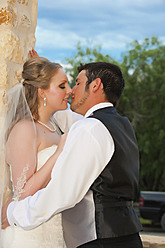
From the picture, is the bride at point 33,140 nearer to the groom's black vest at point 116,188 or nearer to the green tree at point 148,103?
the groom's black vest at point 116,188

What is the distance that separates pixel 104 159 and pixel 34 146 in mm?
774

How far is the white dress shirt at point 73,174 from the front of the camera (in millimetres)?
2096

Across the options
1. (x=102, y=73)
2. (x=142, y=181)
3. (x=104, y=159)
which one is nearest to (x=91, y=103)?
(x=102, y=73)

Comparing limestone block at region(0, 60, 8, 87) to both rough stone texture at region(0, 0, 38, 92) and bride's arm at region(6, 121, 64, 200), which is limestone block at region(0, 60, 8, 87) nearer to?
rough stone texture at region(0, 0, 38, 92)

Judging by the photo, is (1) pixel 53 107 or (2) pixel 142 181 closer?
(1) pixel 53 107

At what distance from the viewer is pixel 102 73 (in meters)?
2.52

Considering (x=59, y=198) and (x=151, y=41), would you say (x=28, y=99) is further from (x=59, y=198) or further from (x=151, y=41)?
(x=151, y=41)

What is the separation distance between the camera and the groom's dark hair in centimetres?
251

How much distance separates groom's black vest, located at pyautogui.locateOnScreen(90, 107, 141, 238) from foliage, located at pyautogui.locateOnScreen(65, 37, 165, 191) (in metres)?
17.1

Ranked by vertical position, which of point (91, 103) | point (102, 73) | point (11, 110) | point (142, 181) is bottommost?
point (142, 181)

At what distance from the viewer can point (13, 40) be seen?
2.95 metres

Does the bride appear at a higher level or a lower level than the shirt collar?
lower

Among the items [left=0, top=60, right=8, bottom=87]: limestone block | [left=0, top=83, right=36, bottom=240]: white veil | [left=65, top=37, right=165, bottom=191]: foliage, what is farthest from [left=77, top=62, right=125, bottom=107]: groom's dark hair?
[left=65, top=37, right=165, bottom=191]: foliage

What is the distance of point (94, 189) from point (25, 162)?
26.1 inches
